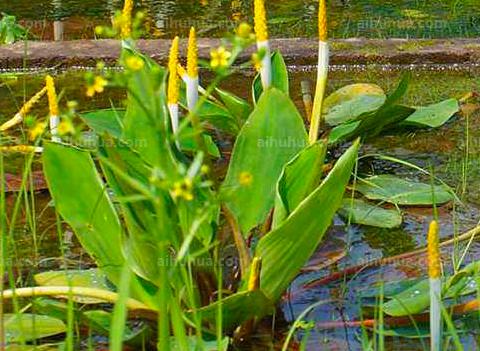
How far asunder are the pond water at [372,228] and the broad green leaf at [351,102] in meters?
0.08

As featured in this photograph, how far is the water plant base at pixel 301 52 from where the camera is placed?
349 centimetres

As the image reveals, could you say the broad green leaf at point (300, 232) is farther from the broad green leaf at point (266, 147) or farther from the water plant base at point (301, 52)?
the water plant base at point (301, 52)

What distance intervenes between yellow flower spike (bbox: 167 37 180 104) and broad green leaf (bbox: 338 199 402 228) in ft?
1.55

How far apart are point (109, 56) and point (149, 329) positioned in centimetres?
191

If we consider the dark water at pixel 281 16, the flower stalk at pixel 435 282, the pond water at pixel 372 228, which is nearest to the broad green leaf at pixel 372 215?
the pond water at pixel 372 228

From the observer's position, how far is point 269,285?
175 centimetres

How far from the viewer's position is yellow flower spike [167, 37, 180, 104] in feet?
5.69

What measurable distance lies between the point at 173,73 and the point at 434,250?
0.53 meters

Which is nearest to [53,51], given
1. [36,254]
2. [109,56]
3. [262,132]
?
[109,56]

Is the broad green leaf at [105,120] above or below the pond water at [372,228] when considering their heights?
above

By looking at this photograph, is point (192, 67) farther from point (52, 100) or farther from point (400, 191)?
point (400, 191)

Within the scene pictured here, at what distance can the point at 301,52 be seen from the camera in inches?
140

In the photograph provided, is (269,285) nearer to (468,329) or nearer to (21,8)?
(468,329)

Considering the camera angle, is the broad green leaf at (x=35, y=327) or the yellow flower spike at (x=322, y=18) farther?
the yellow flower spike at (x=322, y=18)
